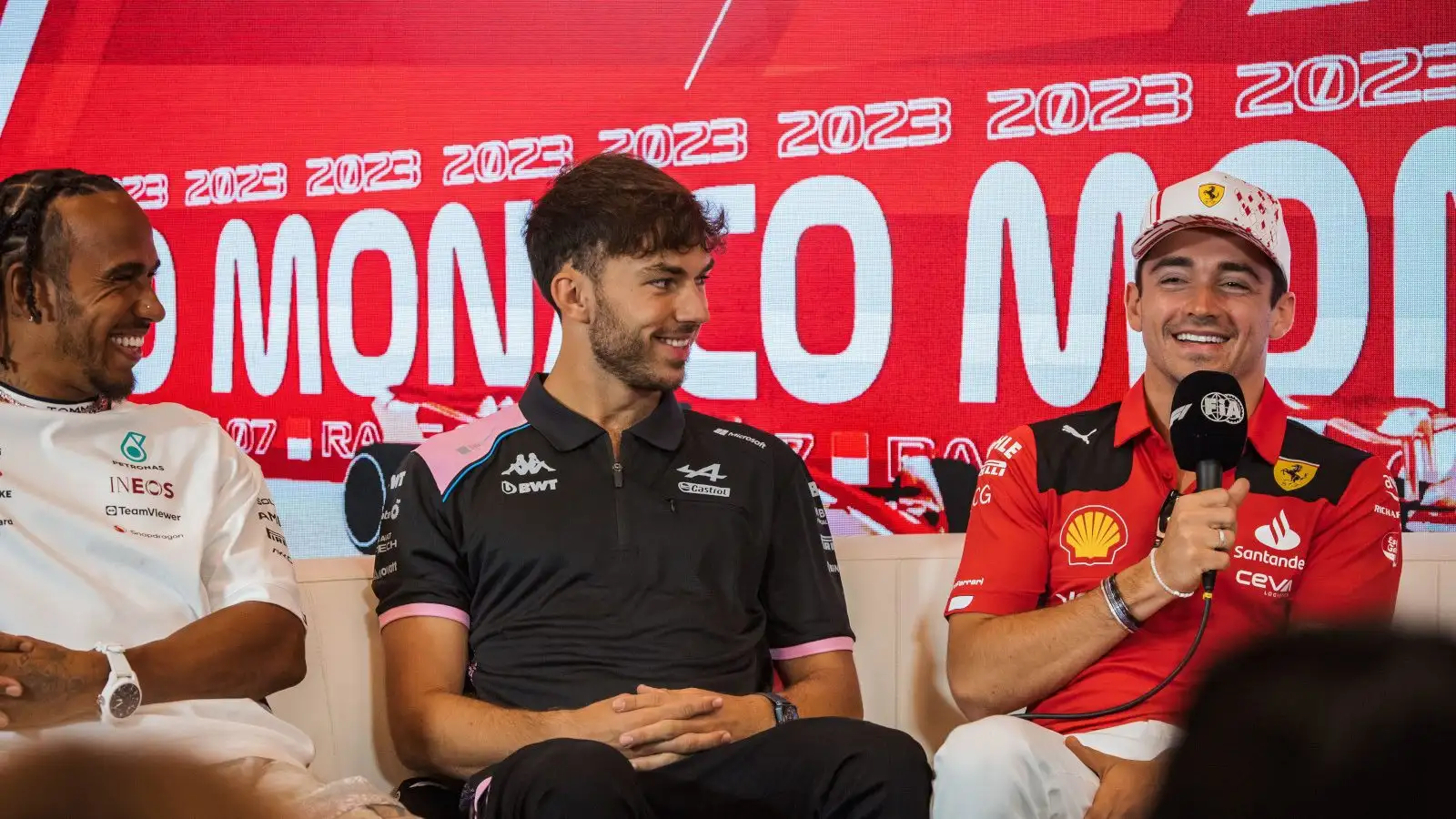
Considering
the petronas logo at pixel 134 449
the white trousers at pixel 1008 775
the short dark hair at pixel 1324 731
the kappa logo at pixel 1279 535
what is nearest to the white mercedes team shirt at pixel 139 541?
the petronas logo at pixel 134 449

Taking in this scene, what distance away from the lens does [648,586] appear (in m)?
2.40

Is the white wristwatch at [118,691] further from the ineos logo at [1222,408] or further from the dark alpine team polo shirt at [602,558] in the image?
the ineos logo at [1222,408]

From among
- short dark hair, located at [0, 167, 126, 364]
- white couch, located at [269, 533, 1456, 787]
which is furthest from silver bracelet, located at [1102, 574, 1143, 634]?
short dark hair, located at [0, 167, 126, 364]

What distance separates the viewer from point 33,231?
229 centimetres

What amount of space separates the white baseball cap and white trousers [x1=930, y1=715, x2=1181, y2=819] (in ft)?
2.81

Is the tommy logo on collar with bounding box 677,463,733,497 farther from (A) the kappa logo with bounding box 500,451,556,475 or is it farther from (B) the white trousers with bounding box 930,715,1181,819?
(B) the white trousers with bounding box 930,715,1181,819

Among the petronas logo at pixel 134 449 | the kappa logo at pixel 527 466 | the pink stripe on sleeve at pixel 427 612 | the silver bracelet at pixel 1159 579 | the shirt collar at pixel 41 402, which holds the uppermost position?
the shirt collar at pixel 41 402

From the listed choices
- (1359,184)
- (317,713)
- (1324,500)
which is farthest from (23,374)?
(1359,184)

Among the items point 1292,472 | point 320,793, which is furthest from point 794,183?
point 320,793

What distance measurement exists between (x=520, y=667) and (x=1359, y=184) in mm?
1959

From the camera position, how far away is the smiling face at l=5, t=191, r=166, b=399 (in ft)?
7.51

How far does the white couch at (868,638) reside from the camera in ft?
8.45

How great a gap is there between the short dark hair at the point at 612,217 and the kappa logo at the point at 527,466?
0.33 metres

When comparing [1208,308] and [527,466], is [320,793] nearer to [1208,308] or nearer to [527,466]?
[527,466]
